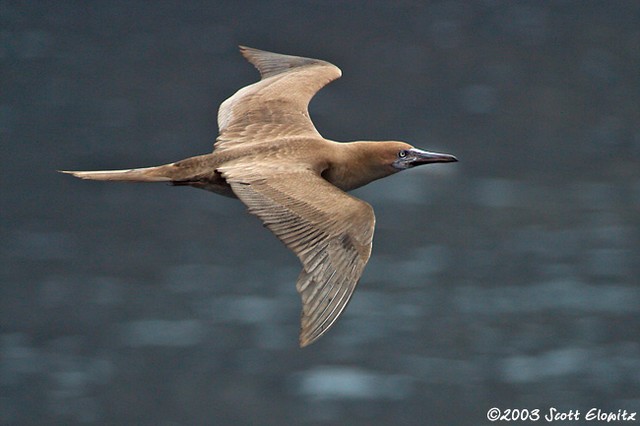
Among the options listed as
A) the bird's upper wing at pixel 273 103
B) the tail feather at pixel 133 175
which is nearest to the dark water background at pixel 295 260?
the bird's upper wing at pixel 273 103

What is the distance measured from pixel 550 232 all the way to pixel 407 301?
2677mm

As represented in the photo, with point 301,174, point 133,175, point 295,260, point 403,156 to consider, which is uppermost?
point 301,174

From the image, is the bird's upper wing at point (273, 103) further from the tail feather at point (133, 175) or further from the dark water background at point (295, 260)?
the dark water background at point (295, 260)

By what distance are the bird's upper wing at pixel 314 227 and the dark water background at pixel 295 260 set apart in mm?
10468

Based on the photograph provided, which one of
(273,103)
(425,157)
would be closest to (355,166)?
(425,157)

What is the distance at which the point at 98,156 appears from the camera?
22766 millimetres

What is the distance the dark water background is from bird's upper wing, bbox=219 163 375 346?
10468mm

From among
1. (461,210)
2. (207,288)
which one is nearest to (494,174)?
(461,210)

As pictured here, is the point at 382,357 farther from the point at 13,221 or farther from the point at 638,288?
the point at 13,221

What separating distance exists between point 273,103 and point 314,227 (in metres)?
2.41

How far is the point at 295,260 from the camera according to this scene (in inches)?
863

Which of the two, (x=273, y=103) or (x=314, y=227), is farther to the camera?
(x=273, y=103)

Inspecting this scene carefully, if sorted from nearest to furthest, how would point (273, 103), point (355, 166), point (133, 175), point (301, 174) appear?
point (301, 174) < point (133, 175) < point (355, 166) < point (273, 103)

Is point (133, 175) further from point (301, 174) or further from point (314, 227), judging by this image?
point (314, 227)
